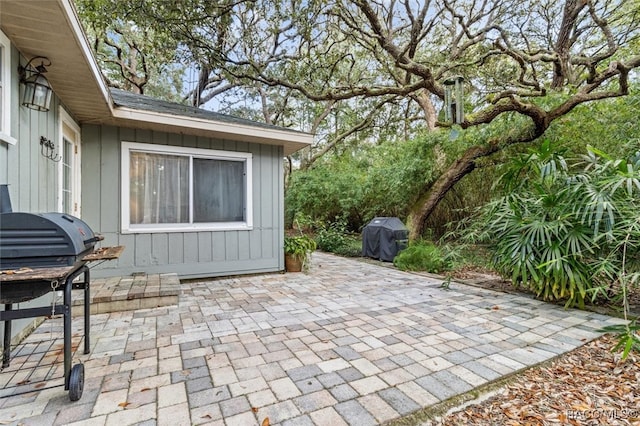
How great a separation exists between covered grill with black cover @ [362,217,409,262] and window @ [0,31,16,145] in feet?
18.9

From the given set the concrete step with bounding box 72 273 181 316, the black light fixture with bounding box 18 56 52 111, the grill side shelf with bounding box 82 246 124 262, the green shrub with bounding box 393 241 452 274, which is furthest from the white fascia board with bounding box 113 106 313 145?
the green shrub with bounding box 393 241 452 274

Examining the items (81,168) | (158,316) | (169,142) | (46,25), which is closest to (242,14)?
(169,142)

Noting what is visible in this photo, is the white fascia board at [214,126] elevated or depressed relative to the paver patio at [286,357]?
elevated

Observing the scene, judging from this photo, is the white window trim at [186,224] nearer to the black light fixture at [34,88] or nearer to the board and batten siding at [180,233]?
the board and batten siding at [180,233]

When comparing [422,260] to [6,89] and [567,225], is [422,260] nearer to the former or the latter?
[567,225]

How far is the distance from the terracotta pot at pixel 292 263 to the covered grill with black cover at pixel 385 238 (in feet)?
6.75

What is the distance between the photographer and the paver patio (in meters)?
1.70

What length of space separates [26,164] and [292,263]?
3.70 metres

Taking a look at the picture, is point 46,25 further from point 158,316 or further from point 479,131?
point 479,131

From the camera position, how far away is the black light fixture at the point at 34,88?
2.54 metres

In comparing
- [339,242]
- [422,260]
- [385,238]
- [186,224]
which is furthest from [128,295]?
[339,242]

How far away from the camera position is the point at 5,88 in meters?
2.31

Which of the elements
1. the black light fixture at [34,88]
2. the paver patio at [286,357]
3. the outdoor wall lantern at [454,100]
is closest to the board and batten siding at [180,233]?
the paver patio at [286,357]

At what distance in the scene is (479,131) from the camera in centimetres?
617
